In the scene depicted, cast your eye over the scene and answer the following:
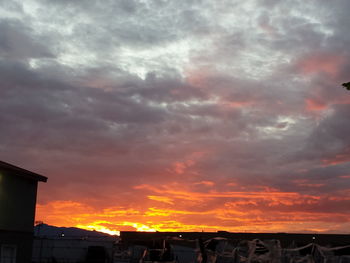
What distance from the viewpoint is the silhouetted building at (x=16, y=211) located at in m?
29.2

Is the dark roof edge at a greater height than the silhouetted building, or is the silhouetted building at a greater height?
the dark roof edge

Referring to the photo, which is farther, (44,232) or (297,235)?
(44,232)

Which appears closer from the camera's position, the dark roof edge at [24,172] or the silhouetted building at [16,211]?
the dark roof edge at [24,172]

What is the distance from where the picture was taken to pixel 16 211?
3042 cm

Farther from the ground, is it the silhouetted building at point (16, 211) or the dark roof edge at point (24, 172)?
the dark roof edge at point (24, 172)

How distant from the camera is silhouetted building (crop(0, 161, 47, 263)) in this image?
29.2 metres

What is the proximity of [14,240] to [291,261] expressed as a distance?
15.5 metres

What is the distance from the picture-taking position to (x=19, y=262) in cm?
3023

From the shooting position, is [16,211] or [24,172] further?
[24,172]

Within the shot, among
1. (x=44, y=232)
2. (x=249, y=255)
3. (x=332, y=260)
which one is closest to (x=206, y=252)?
(x=249, y=255)

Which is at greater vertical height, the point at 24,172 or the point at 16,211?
the point at 24,172

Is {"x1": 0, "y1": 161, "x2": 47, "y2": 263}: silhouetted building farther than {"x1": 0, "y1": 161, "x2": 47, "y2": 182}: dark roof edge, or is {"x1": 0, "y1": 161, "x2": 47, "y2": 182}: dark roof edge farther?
{"x1": 0, "y1": 161, "x2": 47, "y2": 263}: silhouetted building

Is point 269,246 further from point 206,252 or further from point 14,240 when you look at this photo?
point 14,240

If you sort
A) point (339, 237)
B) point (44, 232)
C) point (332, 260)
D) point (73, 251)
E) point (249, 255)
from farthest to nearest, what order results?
point (44, 232) → point (339, 237) → point (73, 251) → point (249, 255) → point (332, 260)
